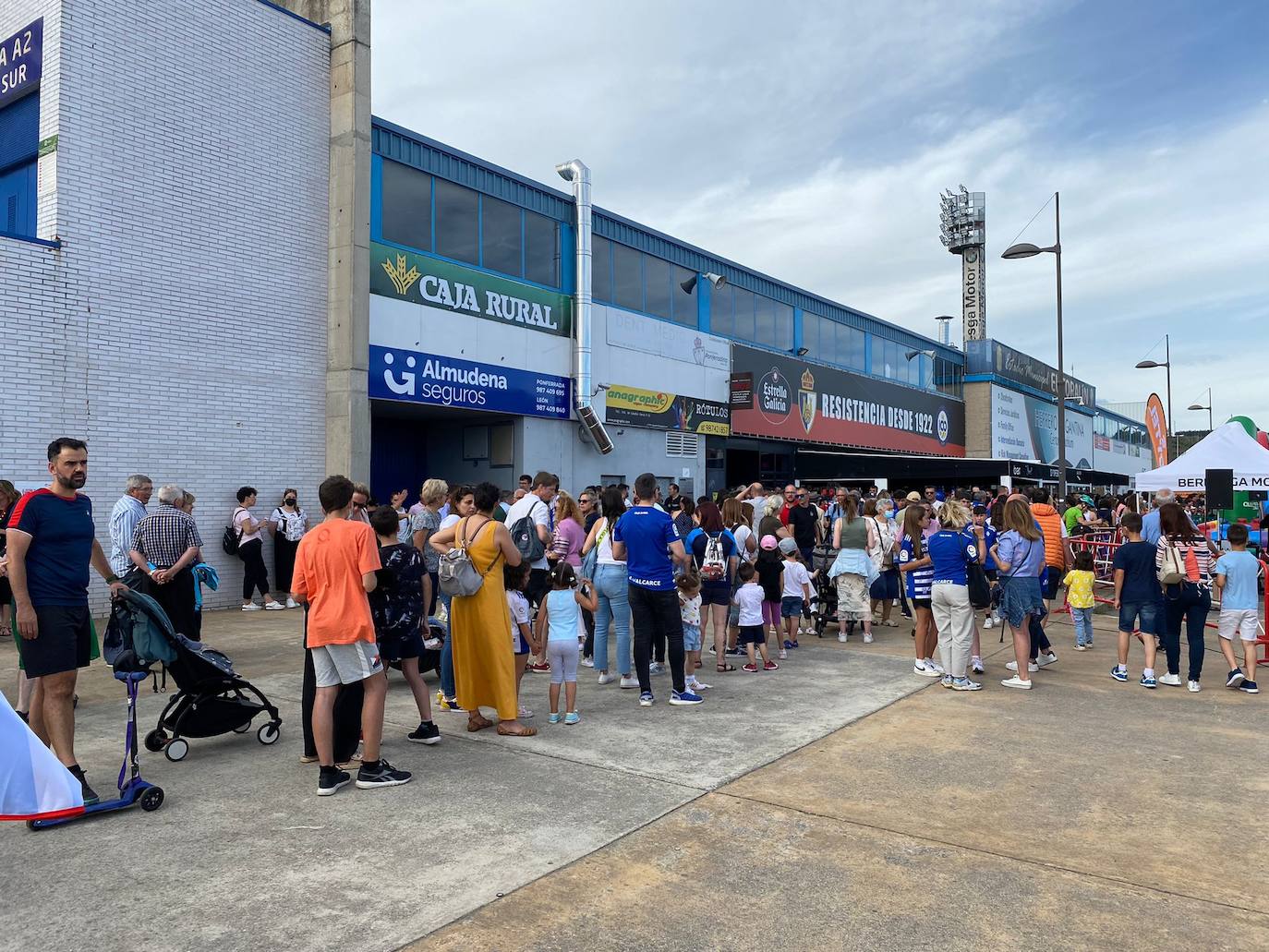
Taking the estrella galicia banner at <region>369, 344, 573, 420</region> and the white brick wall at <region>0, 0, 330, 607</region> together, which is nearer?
the white brick wall at <region>0, 0, 330, 607</region>

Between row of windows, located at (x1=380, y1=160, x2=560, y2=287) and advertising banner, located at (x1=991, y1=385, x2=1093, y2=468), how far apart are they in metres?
28.8

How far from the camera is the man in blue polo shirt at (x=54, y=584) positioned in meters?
4.57

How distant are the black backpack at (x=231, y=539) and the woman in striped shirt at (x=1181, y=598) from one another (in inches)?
464

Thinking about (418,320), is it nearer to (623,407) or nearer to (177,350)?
(177,350)

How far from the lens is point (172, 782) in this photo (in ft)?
16.6

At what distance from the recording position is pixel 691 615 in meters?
7.66

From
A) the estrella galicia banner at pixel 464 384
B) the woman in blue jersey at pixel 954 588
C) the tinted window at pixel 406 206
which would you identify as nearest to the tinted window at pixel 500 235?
the tinted window at pixel 406 206

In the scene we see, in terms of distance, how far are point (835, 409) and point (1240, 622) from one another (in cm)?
2206

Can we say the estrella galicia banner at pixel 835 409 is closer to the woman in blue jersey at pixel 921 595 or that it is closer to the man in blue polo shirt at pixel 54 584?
the woman in blue jersey at pixel 921 595

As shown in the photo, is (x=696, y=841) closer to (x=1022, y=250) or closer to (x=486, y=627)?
(x=486, y=627)

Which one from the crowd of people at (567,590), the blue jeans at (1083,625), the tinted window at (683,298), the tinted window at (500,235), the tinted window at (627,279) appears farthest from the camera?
the tinted window at (683,298)

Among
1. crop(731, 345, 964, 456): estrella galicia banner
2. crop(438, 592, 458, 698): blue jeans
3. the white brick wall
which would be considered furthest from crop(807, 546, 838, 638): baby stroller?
crop(731, 345, 964, 456): estrella galicia banner

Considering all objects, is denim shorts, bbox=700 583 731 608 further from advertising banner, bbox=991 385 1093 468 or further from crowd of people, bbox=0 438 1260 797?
advertising banner, bbox=991 385 1093 468

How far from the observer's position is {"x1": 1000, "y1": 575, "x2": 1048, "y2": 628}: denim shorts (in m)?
7.80
